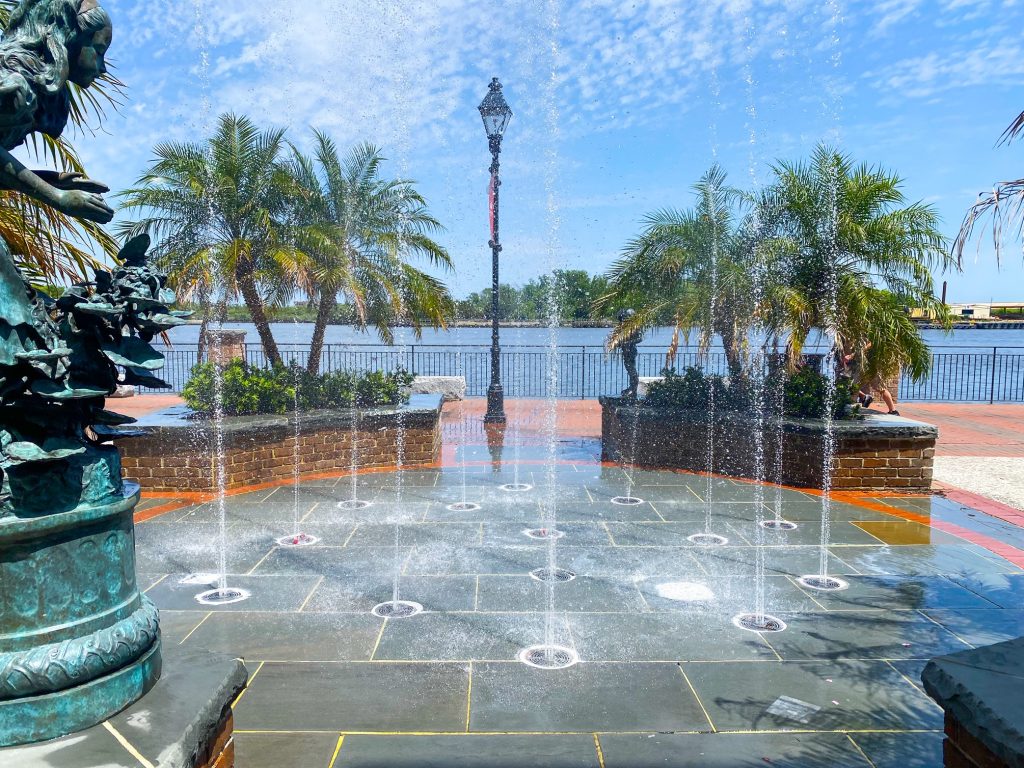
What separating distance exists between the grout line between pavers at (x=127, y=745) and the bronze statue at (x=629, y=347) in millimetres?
9799

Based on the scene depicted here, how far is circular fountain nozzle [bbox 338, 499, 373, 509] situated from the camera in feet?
27.3

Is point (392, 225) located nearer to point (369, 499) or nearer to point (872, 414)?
point (369, 499)

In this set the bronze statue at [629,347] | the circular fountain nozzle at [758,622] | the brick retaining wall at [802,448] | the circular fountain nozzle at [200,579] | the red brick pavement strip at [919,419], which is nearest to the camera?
the circular fountain nozzle at [758,622]

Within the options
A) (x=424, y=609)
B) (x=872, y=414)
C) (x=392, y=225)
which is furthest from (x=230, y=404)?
(x=872, y=414)

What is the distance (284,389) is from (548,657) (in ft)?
21.6

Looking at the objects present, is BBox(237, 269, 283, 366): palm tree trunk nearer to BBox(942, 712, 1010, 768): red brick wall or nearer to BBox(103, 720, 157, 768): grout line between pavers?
BBox(103, 720, 157, 768): grout line between pavers

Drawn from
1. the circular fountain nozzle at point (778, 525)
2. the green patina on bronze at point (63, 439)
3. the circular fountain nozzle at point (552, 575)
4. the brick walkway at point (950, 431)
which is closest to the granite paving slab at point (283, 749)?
the green patina on bronze at point (63, 439)

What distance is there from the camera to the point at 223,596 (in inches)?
221

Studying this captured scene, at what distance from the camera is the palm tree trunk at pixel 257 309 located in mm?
11320

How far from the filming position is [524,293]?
79.2ft

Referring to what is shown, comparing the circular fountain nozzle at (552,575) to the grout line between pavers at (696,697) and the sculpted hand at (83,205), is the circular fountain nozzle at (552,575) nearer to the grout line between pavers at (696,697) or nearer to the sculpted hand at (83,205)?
the grout line between pavers at (696,697)

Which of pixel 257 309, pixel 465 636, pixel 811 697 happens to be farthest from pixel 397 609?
pixel 257 309

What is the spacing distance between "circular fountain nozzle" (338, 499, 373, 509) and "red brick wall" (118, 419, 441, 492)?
1.57 meters

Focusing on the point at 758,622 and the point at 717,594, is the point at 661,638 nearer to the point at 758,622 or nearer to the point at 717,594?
the point at 758,622
